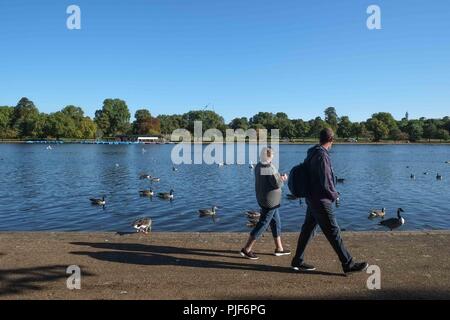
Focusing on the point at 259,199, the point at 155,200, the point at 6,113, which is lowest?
the point at 155,200

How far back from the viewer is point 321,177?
7.37m

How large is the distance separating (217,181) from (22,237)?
2807cm

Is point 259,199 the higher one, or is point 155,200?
point 259,199

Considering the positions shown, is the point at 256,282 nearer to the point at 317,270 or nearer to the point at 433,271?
the point at 317,270

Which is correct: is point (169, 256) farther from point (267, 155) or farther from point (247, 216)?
point (247, 216)

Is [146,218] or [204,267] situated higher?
[204,267]

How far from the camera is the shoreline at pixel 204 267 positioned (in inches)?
265

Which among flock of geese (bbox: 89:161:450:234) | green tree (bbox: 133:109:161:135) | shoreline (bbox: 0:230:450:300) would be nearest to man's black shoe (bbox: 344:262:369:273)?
shoreline (bbox: 0:230:450:300)

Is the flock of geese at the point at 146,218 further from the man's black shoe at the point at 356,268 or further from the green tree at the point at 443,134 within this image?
the green tree at the point at 443,134

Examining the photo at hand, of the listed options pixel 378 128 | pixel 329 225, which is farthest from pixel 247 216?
pixel 378 128

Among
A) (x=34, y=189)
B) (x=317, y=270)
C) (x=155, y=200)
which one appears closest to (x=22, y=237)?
(x=317, y=270)

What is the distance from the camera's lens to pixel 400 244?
986cm

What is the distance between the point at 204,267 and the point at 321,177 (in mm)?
2754

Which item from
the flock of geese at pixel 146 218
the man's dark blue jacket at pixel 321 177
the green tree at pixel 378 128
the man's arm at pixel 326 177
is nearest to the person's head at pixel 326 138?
the man's dark blue jacket at pixel 321 177
